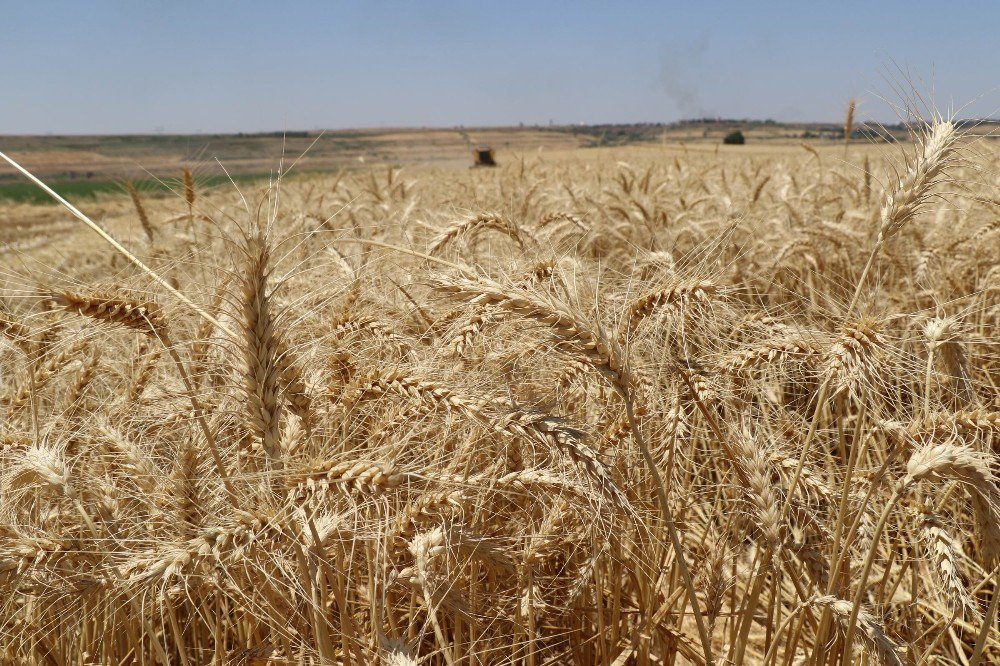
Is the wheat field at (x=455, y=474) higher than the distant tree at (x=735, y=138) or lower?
lower

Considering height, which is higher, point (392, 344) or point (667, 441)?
point (392, 344)

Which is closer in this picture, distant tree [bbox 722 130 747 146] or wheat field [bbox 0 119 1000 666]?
wheat field [bbox 0 119 1000 666]

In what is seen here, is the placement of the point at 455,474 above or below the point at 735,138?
below

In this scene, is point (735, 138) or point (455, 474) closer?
point (455, 474)

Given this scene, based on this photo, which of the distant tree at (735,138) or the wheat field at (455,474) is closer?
the wheat field at (455,474)

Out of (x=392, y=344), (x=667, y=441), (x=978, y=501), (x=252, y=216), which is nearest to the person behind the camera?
(x=252, y=216)

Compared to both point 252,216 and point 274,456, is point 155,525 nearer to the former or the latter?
point 274,456

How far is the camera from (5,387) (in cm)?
230

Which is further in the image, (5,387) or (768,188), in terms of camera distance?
(768,188)

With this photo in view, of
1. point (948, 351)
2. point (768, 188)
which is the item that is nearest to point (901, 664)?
point (948, 351)

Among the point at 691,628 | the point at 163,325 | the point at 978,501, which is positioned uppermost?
the point at 163,325

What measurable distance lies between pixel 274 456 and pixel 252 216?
477 millimetres

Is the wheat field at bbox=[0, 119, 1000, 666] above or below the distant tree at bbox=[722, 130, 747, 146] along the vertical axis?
below

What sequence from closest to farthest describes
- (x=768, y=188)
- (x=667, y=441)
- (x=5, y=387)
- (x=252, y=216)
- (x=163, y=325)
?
(x=252, y=216)
(x=163, y=325)
(x=667, y=441)
(x=5, y=387)
(x=768, y=188)
